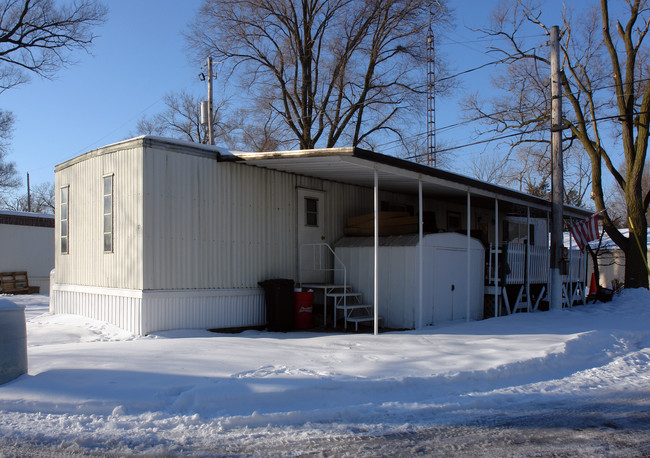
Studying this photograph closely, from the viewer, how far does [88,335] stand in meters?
10.5

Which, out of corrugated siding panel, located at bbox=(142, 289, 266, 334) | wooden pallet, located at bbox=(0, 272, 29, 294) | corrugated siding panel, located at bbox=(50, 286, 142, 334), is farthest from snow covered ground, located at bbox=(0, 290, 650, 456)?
wooden pallet, located at bbox=(0, 272, 29, 294)

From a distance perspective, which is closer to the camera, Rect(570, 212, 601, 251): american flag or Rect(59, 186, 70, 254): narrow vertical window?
Rect(59, 186, 70, 254): narrow vertical window

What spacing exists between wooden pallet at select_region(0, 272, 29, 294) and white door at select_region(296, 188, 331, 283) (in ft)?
47.4

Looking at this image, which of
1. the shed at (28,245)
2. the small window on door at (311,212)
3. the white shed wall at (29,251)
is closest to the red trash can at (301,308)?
the small window on door at (311,212)

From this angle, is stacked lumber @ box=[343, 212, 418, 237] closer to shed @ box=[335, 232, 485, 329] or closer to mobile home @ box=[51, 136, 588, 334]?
shed @ box=[335, 232, 485, 329]

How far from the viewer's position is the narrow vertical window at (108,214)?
437 inches

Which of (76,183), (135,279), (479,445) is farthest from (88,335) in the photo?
(479,445)

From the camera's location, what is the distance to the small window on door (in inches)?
529

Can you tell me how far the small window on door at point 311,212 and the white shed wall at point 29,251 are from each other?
48.1 ft

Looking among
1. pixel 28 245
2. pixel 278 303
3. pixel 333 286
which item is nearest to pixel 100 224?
pixel 278 303

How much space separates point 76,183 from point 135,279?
150 inches

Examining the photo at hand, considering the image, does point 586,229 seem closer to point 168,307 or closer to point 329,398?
point 168,307

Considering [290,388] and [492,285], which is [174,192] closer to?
[290,388]

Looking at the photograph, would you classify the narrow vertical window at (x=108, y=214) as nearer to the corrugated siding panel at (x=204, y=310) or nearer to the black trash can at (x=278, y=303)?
the corrugated siding panel at (x=204, y=310)
